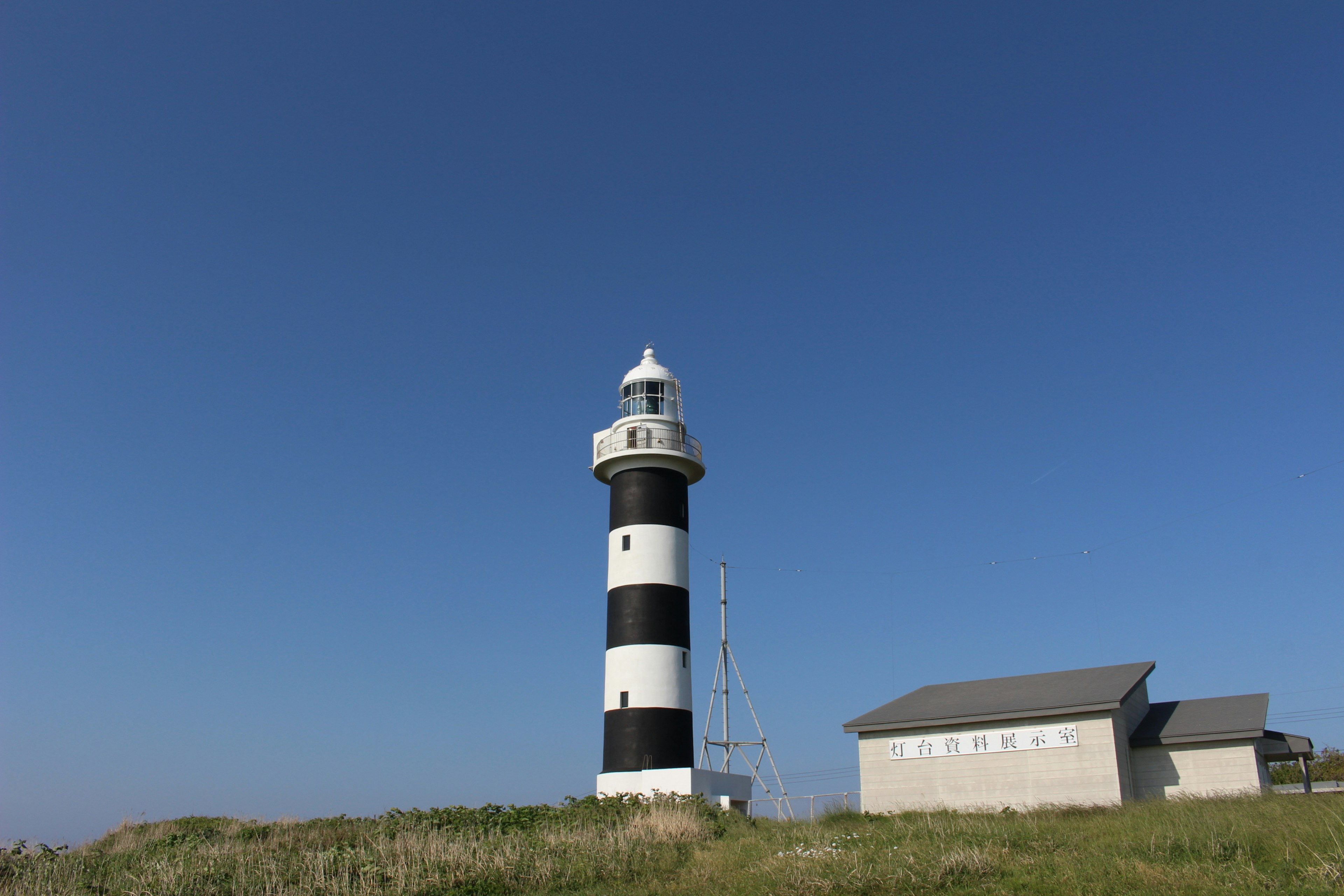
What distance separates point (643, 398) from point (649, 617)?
21.8 feet

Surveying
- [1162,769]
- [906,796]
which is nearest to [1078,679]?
[1162,769]

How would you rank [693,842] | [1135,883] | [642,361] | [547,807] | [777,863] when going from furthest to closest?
[642,361] < [547,807] < [693,842] < [777,863] < [1135,883]

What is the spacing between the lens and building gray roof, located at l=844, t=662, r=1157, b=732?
22969mm

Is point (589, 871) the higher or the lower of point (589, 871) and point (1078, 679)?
the lower

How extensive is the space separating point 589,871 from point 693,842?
3.96 m

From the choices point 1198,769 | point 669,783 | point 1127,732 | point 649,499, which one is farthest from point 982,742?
point 649,499

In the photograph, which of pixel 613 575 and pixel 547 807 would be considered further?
pixel 613 575

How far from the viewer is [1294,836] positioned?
41.3 ft

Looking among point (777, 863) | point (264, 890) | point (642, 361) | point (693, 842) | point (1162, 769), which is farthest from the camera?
point (642, 361)

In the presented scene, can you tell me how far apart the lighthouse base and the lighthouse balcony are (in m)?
8.12

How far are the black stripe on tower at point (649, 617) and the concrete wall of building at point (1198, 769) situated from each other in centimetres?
1142

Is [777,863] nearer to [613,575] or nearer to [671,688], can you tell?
[671,688]

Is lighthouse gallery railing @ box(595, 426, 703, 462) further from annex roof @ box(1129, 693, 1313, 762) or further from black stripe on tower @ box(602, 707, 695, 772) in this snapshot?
annex roof @ box(1129, 693, 1313, 762)

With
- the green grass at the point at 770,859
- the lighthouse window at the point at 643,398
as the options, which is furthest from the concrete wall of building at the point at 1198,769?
the lighthouse window at the point at 643,398
